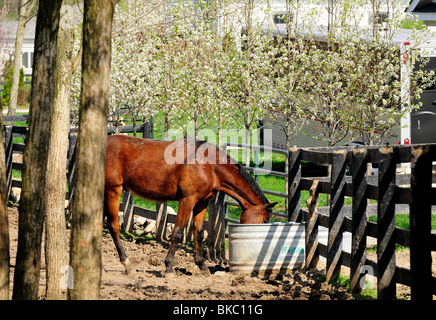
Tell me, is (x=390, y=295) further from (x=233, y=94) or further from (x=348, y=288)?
(x=233, y=94)

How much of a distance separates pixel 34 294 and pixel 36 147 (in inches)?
40.3

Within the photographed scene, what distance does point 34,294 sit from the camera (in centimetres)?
450

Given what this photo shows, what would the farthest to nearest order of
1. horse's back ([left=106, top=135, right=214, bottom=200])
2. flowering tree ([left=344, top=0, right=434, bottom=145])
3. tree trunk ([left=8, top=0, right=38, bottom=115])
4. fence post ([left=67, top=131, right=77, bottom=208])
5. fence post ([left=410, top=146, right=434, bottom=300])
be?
tree trunk ([left=8, top=0, right=38, bottom=115]), flowering tree ([left=344, top=0, right=434, bottom=145]), fence post ([left=67, top=131, right=77, bottom=208]), horse's back ([left=106, top=135, right=214, bottom=200]), fence post ([left=410, top=146, right=434, bottom=300])

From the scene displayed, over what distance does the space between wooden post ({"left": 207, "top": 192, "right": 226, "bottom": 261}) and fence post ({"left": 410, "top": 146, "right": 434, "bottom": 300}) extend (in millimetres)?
4205

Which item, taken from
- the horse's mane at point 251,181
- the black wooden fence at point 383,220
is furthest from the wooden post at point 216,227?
the black wooden fence at point 383,220

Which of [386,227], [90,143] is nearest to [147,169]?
[386,227]

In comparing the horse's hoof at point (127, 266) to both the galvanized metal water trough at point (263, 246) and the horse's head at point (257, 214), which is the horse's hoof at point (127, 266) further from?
the horse's head at point (257, 214)

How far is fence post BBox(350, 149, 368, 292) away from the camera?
20.9ft

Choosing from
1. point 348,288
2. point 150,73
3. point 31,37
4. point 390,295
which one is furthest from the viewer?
point 31,37

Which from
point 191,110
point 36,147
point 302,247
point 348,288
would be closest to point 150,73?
point 191,110

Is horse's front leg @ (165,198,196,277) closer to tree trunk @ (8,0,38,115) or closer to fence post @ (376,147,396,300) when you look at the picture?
fence post @ (376,147,396,300)

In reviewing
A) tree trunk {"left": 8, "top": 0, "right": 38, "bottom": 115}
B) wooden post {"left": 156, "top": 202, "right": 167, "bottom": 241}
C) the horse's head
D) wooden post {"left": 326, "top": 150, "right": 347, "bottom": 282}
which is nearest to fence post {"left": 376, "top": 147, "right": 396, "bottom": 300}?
wooden post {"left": 326, "top": 150, "right": 347, "bottom": 282}

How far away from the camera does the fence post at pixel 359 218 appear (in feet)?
20.9

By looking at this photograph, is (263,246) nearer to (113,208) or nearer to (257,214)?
(257,214)
